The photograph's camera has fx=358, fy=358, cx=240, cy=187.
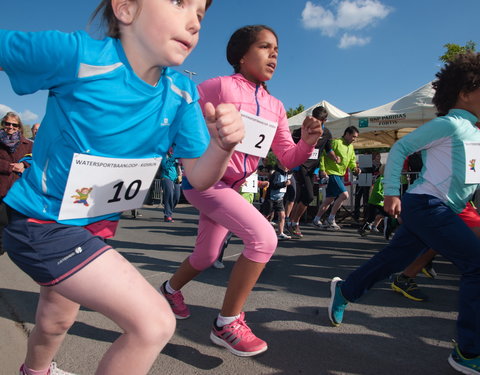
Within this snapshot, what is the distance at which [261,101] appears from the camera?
225 cm

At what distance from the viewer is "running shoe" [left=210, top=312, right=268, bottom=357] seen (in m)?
1.92

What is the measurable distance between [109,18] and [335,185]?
6478mm

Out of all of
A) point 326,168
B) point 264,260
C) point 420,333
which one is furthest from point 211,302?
point 326,168

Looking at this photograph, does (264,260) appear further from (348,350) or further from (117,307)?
(117,307)

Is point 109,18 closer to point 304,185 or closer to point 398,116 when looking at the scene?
point 304,185

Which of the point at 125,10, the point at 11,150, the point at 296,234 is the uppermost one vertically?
the point at 125,10

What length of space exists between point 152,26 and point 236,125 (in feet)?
1.54

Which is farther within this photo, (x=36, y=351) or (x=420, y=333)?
(x=420, y=333)

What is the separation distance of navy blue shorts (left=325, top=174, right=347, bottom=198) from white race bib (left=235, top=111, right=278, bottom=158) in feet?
17.5

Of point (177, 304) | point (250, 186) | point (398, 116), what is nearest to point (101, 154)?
point (177, 304)

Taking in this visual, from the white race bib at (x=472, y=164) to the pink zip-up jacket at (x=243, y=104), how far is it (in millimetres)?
843

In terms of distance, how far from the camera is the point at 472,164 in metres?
1.98

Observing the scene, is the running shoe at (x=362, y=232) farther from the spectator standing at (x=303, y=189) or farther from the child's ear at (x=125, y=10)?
the child's ear at (x=125, y=10)

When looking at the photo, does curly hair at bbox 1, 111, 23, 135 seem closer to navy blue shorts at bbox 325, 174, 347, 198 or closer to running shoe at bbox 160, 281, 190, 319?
running shoe at bbox 160, 281, 190, 319
